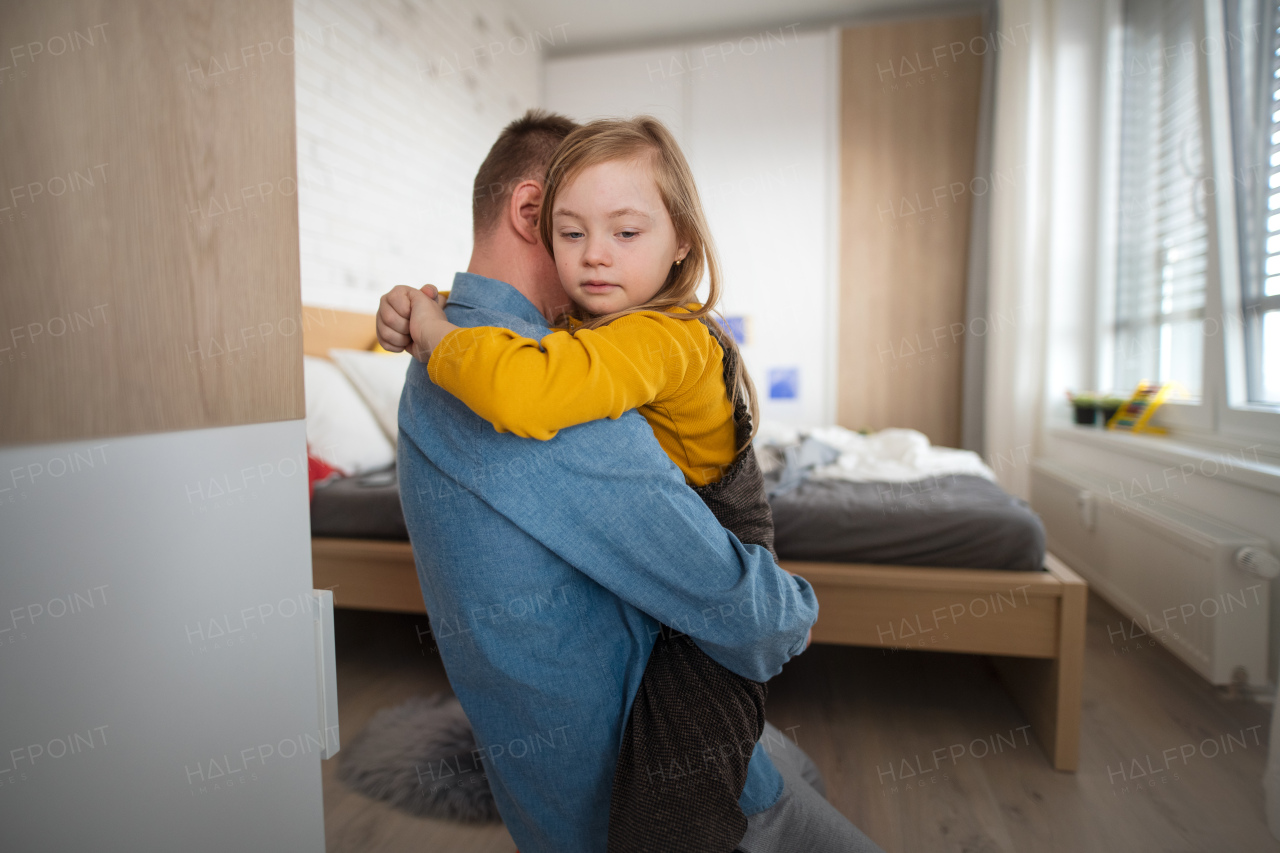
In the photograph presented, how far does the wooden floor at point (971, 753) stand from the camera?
1.40 metres

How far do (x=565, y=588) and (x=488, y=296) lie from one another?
13.5 inches

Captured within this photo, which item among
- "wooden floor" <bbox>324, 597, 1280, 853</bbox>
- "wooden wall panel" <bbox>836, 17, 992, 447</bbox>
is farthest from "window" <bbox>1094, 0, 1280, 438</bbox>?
"wooden wall panel" <bbox>836, 17, 992, 447</bbox>

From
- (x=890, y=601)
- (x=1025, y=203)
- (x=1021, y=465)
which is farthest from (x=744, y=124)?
(x=890, y=601)

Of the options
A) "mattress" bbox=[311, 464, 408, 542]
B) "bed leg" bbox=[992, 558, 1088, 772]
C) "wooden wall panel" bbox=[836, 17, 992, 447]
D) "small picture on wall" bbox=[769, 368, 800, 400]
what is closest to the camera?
"bed leg" bbox=[992, 558, 1088, 772]

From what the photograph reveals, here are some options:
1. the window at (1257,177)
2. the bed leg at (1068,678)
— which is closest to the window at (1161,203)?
the window at (1257,177)

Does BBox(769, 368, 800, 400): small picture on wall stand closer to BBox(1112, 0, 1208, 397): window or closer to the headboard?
BBox(1112, 0, 1208, 397): window

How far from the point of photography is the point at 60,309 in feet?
1.62

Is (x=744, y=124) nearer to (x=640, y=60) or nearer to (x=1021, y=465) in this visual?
(x=640, y=60)

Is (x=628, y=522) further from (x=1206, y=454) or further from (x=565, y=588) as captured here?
(x=1206, y=454)

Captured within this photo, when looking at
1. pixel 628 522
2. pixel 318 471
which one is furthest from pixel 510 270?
pixel 318 471

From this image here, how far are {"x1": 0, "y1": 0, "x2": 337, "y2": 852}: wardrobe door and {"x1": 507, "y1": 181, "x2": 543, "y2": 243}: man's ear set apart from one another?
290mm

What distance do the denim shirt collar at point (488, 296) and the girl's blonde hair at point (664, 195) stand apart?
0.25 feet

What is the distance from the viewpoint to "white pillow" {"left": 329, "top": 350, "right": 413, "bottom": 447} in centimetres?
235

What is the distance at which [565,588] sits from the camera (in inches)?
29.9
